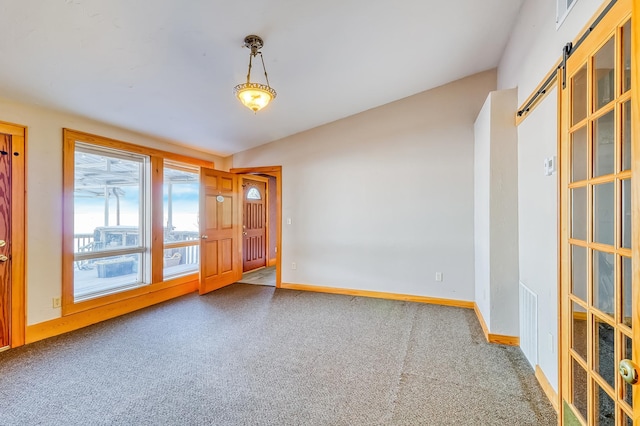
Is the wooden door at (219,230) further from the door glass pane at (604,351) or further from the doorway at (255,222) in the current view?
the door glass pane at (604,351)

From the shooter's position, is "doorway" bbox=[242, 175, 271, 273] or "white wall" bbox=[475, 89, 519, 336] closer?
"white wall" bbox=[475, 89, 519, 336]

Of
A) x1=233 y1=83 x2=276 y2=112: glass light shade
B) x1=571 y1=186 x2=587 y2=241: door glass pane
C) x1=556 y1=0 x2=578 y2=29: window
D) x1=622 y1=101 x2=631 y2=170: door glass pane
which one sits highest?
x1=556 y1=0 x2=578 y2=29: window

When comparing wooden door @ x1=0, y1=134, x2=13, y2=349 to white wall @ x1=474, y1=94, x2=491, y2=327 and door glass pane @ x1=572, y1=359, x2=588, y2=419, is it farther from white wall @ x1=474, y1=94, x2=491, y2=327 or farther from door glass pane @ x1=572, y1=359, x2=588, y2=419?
white wall @ x1=474, y1=94, x2=491, y2=327

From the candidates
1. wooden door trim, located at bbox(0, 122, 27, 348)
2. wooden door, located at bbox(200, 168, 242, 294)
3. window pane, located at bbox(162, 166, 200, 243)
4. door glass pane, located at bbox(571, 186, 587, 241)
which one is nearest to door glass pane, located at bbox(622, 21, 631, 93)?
door glass pane, located at bbox(571, 186, 587, 241)

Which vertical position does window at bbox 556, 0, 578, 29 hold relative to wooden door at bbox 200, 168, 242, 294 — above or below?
above

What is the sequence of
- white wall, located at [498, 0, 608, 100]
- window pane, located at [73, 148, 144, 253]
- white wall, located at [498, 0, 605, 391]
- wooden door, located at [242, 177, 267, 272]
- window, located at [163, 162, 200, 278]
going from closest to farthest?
white wall, located at [498, 0, 608, 100] → white wall, located at [498, 0, 605, 391] → window pane, located at [73, 148, 144, 253] → window, located at [163, 162, 200, 278] → wooden door, located at [242, 177, 267, 272]

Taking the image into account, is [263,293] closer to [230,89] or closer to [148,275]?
[148,275]

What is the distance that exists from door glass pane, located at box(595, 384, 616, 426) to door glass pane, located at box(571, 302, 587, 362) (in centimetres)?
15

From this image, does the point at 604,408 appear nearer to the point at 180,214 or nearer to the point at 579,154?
the point at 579,154

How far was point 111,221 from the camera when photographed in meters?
3.96

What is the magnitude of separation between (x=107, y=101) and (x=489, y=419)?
4.29m

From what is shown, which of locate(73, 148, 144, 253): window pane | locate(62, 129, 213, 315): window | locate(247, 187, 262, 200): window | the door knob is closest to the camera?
the door knob

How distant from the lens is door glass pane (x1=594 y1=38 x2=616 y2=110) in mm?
1167

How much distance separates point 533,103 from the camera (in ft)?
8.08
